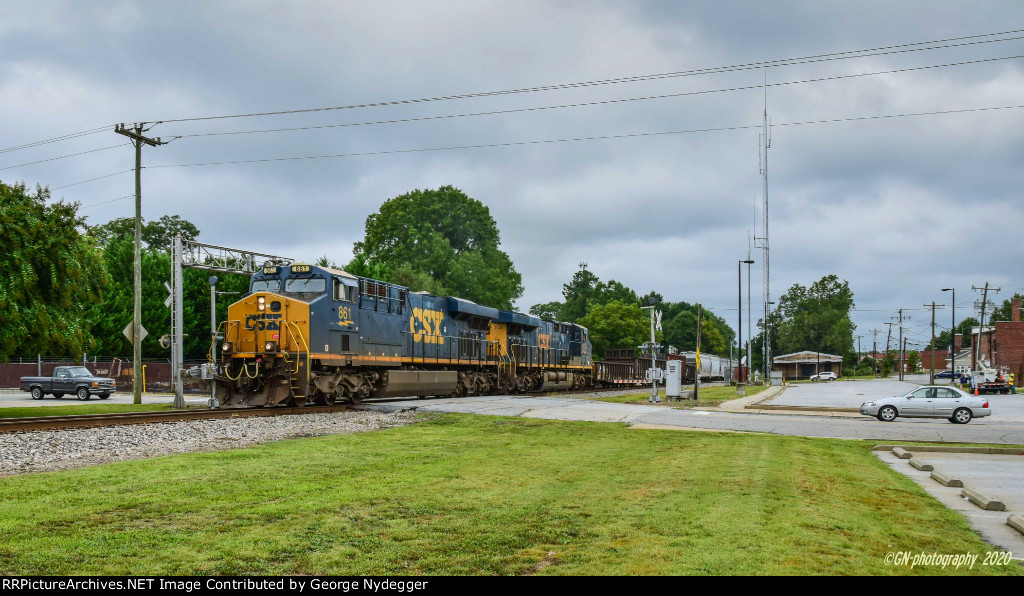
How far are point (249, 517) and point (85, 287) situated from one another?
19.2m

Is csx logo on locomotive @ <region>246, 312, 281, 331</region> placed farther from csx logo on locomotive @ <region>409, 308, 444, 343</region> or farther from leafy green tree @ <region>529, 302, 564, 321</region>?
leafy green tree @ <region>529, 302, 564, 321</region>

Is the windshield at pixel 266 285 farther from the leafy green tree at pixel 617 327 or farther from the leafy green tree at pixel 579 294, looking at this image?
the leafy green tree at pixel 579 294

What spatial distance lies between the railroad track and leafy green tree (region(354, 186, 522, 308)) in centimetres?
5018

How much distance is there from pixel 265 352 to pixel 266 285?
279cm

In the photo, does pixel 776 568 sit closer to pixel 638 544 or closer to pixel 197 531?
pixel 638 544

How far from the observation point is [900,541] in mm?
6359

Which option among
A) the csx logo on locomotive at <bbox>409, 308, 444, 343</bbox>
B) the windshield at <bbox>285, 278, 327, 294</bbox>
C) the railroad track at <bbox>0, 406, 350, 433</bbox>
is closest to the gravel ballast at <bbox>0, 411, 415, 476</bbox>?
the railroad track at <bbox>0, 406, 350, 433</bbox>

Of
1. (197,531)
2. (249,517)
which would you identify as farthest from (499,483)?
A: (197,531)

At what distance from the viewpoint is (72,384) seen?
126 feet

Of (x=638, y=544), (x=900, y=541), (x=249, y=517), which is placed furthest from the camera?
(x=249, y=517)

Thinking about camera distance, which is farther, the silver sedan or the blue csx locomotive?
the silver sedan

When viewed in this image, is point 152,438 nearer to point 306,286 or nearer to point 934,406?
point 306,286

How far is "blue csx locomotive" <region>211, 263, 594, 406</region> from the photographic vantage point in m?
22.3

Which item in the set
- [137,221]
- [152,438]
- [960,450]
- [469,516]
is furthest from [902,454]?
[137,221]
